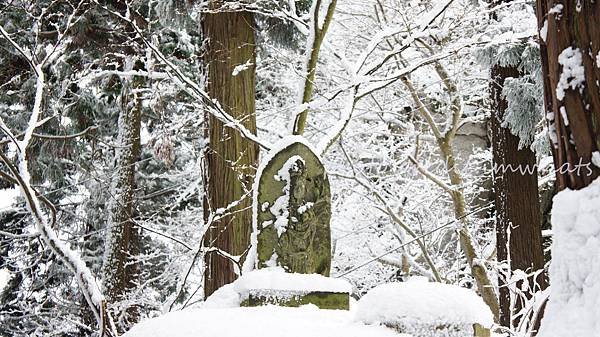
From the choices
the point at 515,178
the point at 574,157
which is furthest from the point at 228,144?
the point at 574,157

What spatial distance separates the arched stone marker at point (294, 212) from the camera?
5488 mm

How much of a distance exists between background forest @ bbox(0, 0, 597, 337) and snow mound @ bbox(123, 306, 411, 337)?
0.41 metres

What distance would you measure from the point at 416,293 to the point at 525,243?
5.11m

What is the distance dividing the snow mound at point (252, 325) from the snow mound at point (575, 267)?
1.20m

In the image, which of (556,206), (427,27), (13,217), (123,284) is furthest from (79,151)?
(556,206)

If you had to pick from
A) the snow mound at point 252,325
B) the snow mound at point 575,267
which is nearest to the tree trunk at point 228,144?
the snow mound at point 252,325

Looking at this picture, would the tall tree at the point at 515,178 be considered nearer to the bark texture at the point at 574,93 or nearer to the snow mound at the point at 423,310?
the snow mound at the point at 423,310

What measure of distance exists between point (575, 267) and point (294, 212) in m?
3.29

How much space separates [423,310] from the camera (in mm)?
3666

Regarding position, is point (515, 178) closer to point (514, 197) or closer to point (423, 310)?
point (514, 197)

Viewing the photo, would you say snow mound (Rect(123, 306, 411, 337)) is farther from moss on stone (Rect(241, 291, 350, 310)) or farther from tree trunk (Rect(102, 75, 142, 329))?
tree trunk (Rect(102, 75, 142, 329))

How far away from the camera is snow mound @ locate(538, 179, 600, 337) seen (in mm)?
2281

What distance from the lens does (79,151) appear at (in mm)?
13438

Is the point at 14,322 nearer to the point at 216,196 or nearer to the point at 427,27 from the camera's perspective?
the point at 216,196
